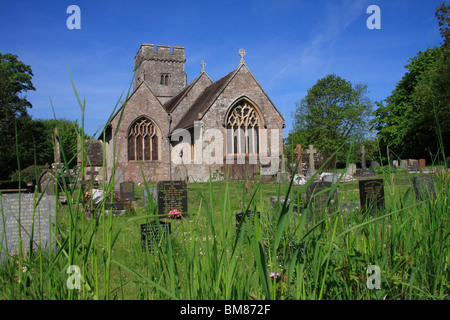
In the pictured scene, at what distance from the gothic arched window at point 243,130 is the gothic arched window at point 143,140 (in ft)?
20.1

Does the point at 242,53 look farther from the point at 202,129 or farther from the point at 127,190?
the point at 127,190

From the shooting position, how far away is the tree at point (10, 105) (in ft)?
78.2

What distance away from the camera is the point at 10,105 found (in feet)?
80.2

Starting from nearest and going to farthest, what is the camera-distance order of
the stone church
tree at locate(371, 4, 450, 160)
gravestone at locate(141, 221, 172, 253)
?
gravestone at locate(141, 221, 172, 253)
the stone church
tree at locate(371, 4, 450, 160)

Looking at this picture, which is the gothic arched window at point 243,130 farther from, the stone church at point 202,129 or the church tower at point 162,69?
the church tower at point 162,69

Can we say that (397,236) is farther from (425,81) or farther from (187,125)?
(425,81)

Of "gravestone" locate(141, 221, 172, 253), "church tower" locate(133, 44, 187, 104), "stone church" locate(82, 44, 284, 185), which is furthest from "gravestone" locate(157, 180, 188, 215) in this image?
"church tower" locate(133, 44, 187, 104)

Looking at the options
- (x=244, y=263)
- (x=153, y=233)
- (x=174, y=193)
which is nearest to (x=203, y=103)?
(x=174, y=193)

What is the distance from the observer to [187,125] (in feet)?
71.1

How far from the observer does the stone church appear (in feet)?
67.9

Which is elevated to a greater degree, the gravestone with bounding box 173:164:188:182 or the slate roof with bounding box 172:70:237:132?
the slate roof with bounding box 172:70:237:132

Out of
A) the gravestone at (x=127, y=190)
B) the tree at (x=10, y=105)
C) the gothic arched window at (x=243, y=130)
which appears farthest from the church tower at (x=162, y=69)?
the gravestone at (x=127, y=190)

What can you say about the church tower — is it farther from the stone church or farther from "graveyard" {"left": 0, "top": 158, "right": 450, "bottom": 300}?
"graveyard" {"left": 0, "top": 158, "right": 450, "bottom": 300}

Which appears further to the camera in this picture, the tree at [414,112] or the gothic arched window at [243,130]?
the tree at [414,112]
